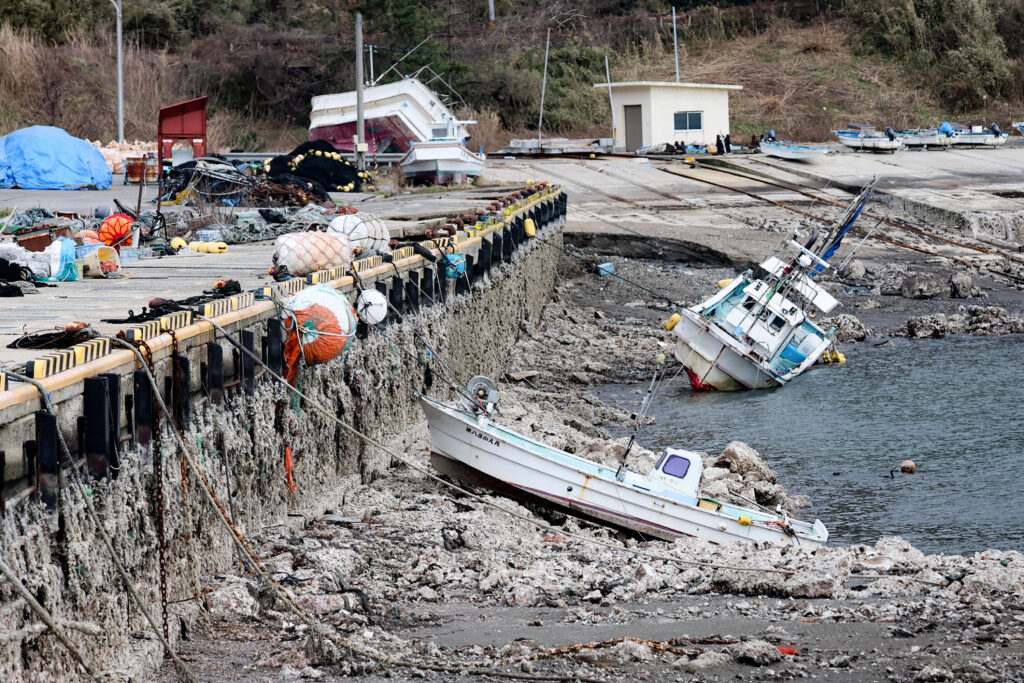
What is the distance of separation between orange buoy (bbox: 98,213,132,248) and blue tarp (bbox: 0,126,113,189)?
14.4 m

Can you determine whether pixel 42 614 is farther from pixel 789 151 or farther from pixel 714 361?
pixel 789 151

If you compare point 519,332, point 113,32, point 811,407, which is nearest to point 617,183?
point 519,332

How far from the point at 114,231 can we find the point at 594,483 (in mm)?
7856

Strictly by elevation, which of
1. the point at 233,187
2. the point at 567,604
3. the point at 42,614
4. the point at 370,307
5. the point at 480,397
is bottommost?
the point at 567,604

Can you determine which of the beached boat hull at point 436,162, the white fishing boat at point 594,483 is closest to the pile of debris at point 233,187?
the beached boat hull at point 436,162

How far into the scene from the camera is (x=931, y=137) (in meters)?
49.9

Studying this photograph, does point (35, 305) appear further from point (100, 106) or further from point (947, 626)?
point (100, 106)

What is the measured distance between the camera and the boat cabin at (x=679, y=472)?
12969mm

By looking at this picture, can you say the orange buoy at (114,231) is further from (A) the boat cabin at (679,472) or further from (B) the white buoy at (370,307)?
(A) the boat cabin at (679,472)

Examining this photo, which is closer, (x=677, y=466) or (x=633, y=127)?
(x=677, y=466)

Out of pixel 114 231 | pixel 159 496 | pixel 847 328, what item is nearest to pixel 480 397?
pixel 159 496

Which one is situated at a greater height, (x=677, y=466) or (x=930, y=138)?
(x=930, y=138)

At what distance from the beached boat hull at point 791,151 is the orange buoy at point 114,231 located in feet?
110

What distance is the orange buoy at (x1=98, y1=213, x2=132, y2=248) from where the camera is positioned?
55.1 ft
